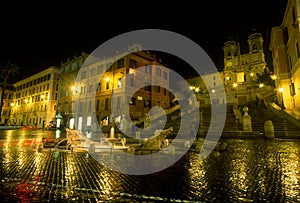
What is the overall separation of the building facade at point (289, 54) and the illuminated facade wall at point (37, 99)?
44796mm

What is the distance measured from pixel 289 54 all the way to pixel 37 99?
59.7m

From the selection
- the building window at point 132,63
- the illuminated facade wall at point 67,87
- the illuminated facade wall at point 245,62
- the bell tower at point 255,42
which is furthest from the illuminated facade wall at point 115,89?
the bell tower at point 255,42

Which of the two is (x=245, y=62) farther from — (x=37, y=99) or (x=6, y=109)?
(x=6, y=109)

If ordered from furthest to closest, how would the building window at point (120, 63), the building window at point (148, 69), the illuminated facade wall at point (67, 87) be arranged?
the illuminated facade wall at point (67, 87), the building window at point (148, 69), the building window at point (120, 63)

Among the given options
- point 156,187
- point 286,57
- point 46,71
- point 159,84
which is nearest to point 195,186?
point 156,187

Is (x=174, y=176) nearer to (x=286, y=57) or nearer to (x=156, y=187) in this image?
(x=156, y=187)

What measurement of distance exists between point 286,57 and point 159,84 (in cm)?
2160

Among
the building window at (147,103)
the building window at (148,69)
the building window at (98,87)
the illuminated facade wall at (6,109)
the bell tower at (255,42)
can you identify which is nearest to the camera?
the building window at (147,103)

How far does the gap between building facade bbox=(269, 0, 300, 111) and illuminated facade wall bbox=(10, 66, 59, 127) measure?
4480 centimetres

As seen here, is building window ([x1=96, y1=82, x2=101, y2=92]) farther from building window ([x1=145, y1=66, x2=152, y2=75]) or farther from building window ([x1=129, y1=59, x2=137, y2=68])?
building window ([x1=145, y1=66, x2=152, y2=75])

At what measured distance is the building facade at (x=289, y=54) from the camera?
835 inches

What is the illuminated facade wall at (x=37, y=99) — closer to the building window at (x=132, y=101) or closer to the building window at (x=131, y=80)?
the building window at (x=132, y=101)

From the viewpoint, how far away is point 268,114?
19594 millimetres

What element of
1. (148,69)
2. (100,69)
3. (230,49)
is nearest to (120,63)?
(100,69)
